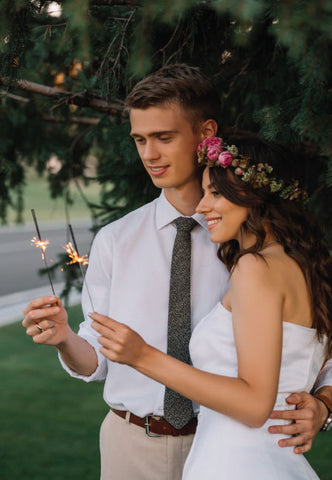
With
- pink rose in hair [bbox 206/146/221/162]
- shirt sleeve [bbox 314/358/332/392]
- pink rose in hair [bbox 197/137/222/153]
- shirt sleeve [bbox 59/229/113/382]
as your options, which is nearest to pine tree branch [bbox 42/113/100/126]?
shirt sleeve [bbox 59/229/113/382]

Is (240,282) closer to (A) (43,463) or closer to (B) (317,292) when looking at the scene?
(B) (317,292)

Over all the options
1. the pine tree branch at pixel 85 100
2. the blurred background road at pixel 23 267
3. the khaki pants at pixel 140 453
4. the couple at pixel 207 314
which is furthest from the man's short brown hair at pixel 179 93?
the blurred background road at pixel 23 267

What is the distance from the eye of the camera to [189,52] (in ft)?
9.82

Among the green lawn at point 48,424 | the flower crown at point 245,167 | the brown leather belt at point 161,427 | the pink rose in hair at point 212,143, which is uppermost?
the pink rose in hair at point 212,143

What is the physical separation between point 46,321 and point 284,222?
0.90 metres

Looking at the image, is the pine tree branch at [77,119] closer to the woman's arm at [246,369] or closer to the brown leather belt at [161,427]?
the brown leather belt at [161,427]

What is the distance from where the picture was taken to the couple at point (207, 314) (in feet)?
5.84

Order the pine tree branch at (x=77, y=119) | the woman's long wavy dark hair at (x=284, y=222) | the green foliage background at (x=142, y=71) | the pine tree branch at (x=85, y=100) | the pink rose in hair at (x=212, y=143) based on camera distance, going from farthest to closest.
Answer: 1. the pine tree branch at (x=77, y=119)
2. the pine tree branch at (x=85, y=100)
3. the pink rose in hair at (x=212, y=143)
4. the woman's long wavy dark hair at (x=284, y=222)
5. the green foliage background at (x=142, y=71)

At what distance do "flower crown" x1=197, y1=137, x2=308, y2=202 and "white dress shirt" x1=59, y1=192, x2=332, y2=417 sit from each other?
1.23 ft

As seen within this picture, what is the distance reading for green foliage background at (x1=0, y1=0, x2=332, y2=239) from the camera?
1.70 meters

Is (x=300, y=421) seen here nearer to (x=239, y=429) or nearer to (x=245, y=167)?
(x=239, y=429)

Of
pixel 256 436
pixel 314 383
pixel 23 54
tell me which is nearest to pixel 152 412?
pixel 256 436

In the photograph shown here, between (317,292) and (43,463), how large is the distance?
380 centimetres

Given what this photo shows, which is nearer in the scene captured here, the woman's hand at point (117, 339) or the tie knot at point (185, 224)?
the woman's hand at point (117, 339)
